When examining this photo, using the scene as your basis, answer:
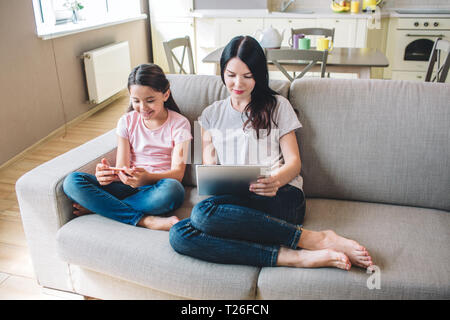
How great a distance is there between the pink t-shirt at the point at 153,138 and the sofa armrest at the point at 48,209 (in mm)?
145

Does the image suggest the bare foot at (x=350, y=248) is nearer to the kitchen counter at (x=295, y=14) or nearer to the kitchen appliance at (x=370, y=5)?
the kitchen counter at (x=295, y=14)

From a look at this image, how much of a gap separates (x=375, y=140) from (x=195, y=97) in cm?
76

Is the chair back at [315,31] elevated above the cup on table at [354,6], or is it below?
below

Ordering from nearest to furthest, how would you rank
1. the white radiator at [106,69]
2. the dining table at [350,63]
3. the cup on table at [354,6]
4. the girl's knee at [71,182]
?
the girl's knee at [71,182] < the dining table at [350,63] < the white radiator at [106,69] < the cup on table at [354,6]

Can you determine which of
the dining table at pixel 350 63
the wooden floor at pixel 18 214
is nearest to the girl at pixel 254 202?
the wooden floor at pixel 18 214

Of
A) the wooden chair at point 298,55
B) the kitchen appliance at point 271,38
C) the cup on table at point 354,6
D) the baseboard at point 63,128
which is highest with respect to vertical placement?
the cup on table at point 354,6

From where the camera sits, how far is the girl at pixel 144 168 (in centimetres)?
144

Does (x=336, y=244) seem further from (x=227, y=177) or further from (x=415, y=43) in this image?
(x=415, y=43)

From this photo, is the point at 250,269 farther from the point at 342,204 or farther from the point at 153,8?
the point at 153,8

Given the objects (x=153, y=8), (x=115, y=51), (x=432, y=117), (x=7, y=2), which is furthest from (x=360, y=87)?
(x=153, y=8)

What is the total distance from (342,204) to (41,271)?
119 cm

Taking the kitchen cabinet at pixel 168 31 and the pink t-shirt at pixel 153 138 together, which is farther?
the kitchen cabinet at pixel 168 31

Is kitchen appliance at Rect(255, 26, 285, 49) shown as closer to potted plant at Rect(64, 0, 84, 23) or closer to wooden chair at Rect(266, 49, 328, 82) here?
wooden chair at Rect(266, 49, 328, 82)

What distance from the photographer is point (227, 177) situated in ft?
4.25
